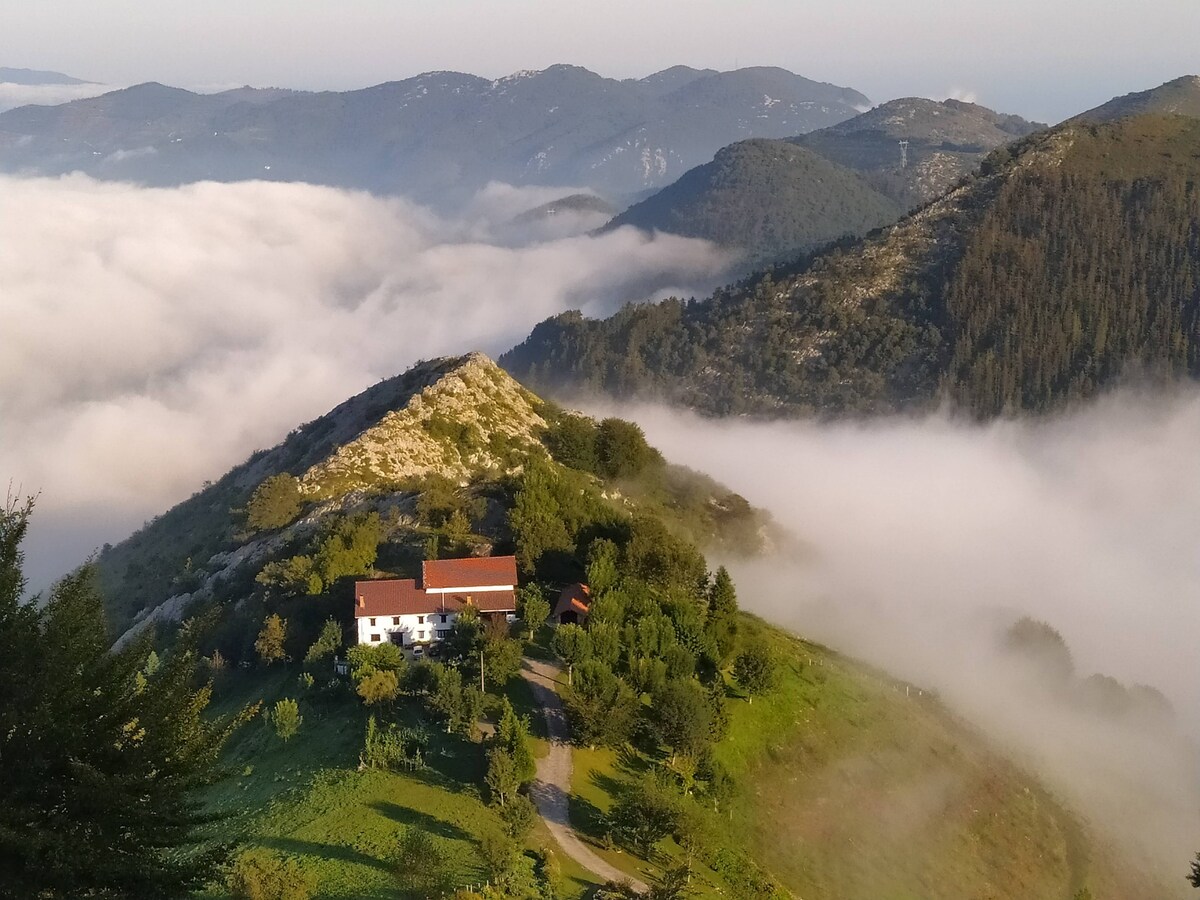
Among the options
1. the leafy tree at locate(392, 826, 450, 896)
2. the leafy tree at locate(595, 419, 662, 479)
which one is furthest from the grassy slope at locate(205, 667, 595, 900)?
the leafy tree at locate(595, 419, 662, 479)

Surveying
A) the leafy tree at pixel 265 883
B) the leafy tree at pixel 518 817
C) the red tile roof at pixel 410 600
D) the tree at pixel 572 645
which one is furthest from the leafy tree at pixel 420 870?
the red tile roof at pixel 410 600

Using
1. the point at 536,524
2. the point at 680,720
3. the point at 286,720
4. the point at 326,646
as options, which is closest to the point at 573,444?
the point at 536,524

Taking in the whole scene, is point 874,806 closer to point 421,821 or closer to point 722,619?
point 722,619

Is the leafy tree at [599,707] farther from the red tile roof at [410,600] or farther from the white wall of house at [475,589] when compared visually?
the white wall of house at [475,589]

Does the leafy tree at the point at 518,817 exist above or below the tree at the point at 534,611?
below

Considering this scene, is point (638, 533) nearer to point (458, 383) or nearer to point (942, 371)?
point (458, 383)


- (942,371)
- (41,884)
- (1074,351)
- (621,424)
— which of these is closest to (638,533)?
(621,424)

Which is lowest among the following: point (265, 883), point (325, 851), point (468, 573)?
point (325, 851)
